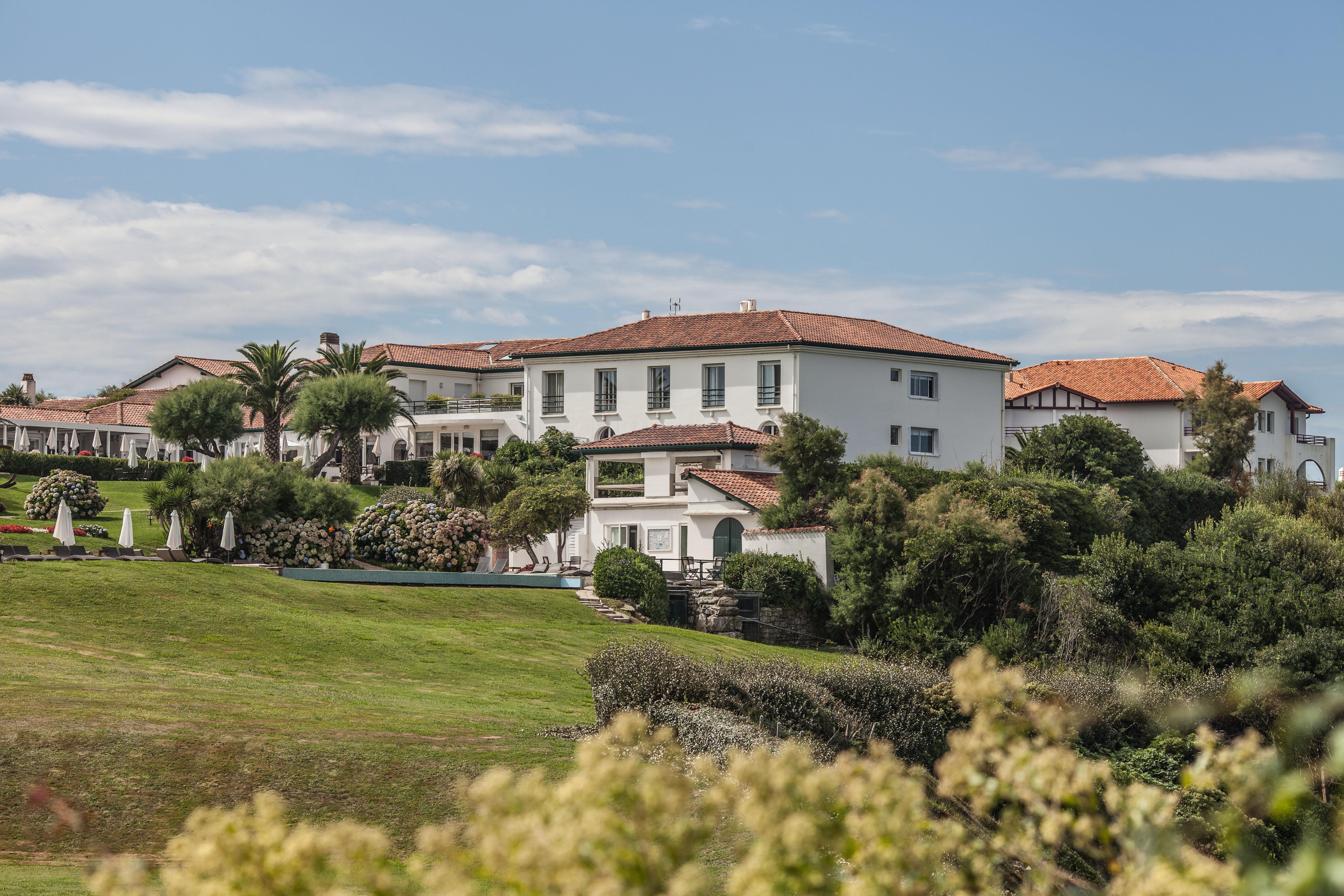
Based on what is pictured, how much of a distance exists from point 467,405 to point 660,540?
30.5 meters

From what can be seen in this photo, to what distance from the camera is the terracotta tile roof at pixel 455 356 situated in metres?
81.3

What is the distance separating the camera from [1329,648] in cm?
3253

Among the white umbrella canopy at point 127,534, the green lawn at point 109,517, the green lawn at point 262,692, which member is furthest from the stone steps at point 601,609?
the green lawn at point 109,517

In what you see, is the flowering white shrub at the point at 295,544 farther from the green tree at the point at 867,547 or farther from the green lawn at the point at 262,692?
the green tree at the point at 867,547

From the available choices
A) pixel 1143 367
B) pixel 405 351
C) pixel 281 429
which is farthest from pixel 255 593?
pixel 1143 367

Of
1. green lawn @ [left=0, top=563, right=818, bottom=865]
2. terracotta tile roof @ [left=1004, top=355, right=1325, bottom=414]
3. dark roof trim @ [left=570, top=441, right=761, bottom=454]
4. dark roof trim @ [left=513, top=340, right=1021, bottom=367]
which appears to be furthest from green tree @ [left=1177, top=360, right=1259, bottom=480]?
green lawn @ [left=0, top=563, right=818, bottom=865]

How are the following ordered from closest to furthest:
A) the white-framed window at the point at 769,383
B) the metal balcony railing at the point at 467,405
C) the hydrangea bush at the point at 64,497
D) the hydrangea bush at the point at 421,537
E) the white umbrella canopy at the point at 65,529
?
the white umbrella canopy at the point at 65,529 < the hydrangea bush at the point at 421,537 < the hydrangea bush at the point at 64,497 < the white-framed window at the point at 769,383 < the metal balcony railing at the point at 467,405

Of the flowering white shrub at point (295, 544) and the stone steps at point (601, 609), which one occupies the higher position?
the flowering white shrub at point (295, 544)

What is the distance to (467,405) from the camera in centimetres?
7438

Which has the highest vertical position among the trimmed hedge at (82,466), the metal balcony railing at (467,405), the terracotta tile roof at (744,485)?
the metal balcony railing at (467,405)

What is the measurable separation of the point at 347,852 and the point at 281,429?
72.7 metres

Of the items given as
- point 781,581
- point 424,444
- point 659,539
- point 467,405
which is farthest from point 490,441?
point 781,581

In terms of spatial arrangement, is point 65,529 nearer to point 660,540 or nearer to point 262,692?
point 262,692

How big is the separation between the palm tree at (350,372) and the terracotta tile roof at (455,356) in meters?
8.79
